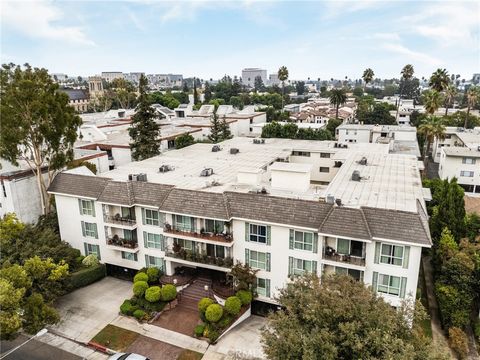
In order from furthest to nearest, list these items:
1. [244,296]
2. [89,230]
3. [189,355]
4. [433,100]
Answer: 1. [433,100]
2. [89,230]
3. [244,296]
4. [189,355]

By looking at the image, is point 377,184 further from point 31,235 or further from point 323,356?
point 31,235

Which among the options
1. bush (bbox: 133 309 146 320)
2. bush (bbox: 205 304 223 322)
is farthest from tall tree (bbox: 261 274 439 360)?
bush (bbox: 133 309 146 320)

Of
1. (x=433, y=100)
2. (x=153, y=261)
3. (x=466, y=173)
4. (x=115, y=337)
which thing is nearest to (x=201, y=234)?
(x=153, y=261)

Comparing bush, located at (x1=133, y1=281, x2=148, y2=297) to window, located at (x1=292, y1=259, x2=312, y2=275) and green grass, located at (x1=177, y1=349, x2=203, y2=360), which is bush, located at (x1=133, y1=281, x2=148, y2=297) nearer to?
green grass, located at (x1=177, y1=349, x2=203, y2=360)

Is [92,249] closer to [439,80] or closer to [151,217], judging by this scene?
[151,217]

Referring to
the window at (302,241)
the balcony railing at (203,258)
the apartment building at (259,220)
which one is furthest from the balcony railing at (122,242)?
the window at (302,241)
